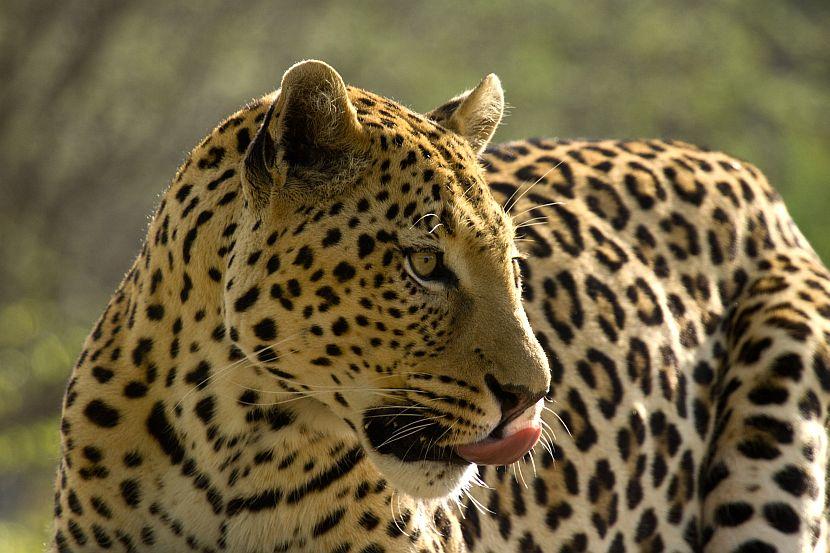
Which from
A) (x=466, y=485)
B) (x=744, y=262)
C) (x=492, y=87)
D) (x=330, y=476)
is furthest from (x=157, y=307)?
(x=744, y=262)

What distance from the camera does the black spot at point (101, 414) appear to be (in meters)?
4.72

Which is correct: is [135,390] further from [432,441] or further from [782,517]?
[782,517]

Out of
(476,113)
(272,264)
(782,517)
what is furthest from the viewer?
(782,517)

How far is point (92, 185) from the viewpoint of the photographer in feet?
70.9

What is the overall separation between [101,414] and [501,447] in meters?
1.48

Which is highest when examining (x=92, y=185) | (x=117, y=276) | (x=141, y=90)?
(x=141, y=90)

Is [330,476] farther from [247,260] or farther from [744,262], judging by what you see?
[744,262]

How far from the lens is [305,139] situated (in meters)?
4.44

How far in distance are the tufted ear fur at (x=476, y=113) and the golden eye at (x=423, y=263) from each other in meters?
0.96

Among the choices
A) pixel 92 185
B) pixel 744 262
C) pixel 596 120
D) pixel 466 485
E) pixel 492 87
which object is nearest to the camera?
pixel 466 485

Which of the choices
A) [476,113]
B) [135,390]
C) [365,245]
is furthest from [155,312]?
[476,113]

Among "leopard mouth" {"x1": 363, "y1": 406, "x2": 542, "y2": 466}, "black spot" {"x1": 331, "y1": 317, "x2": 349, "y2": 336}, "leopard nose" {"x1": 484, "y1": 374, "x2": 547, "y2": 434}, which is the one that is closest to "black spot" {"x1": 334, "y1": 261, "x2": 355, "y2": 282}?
"black spot" {"x1": 331, "y1": 317, "x2": 349, "y2": 336}

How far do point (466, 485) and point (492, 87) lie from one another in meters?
1.66

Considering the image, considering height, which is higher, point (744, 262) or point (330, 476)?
point (744, 262)
